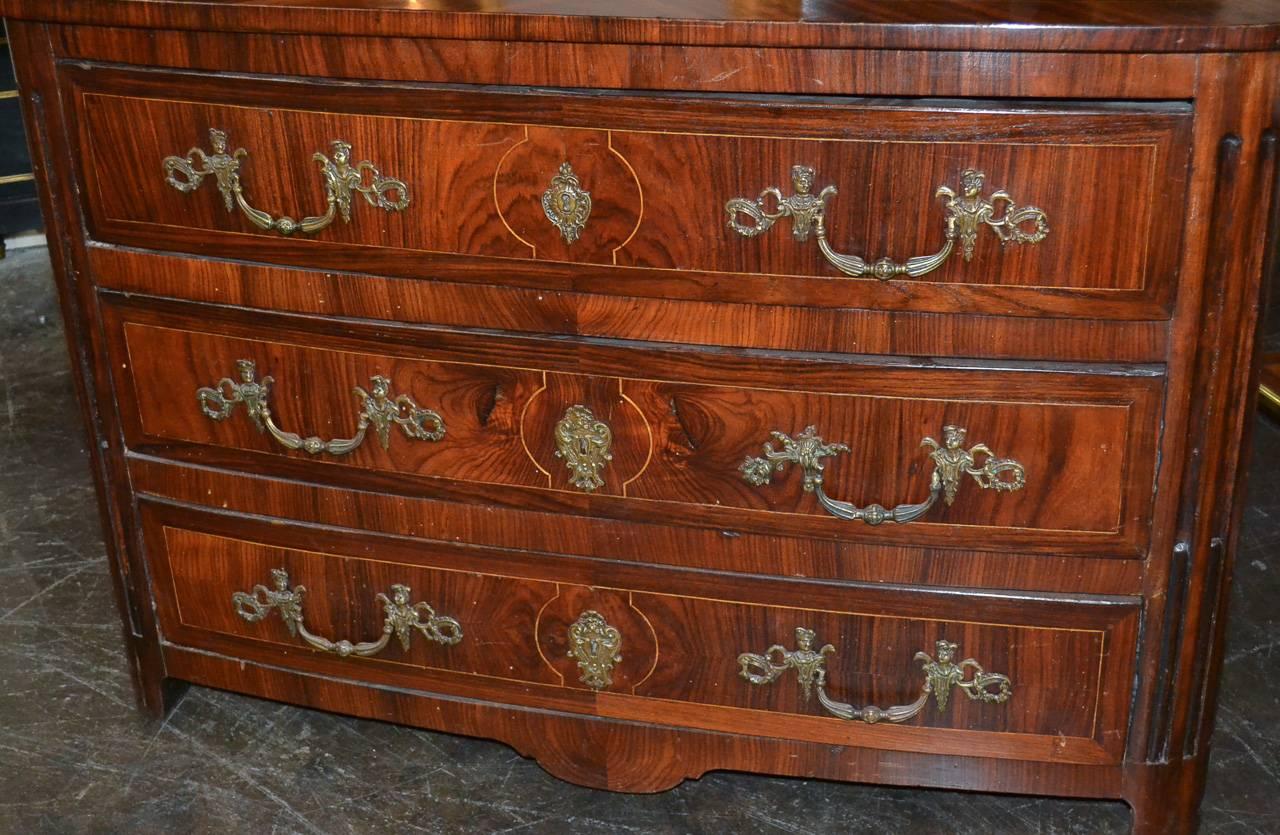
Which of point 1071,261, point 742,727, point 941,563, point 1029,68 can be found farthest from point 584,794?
point 1029,68

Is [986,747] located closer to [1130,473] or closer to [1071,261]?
[1130,473]

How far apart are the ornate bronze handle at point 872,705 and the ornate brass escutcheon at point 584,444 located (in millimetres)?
261

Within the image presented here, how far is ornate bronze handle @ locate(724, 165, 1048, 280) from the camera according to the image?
1310mm

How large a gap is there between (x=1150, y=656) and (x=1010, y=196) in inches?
20.3

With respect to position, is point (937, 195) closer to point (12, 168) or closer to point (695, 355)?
point (695, 355)

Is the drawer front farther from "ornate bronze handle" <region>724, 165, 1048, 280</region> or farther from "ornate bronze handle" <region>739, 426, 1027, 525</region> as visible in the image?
"ornate bronze handle" <region>724, 165, 1048, 280</region>

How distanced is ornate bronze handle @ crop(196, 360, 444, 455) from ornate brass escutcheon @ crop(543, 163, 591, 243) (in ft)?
0.87

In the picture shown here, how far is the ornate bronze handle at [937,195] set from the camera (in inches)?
51.6

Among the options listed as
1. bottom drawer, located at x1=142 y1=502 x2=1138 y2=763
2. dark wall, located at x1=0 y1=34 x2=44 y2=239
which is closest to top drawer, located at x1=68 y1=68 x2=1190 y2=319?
bottom drawer, located at x1=142 y1=502 x2=1138 y2=763

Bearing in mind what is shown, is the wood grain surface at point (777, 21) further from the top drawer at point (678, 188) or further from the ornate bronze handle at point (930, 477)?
the ornate bronze handle at point (930, 477)

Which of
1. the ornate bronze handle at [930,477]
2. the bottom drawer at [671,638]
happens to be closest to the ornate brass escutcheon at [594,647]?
the bottom drawer at [671,638]

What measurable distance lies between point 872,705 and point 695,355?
0.43 metres

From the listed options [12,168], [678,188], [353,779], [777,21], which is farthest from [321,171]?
[12,168]

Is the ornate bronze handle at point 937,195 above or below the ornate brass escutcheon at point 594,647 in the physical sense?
above
